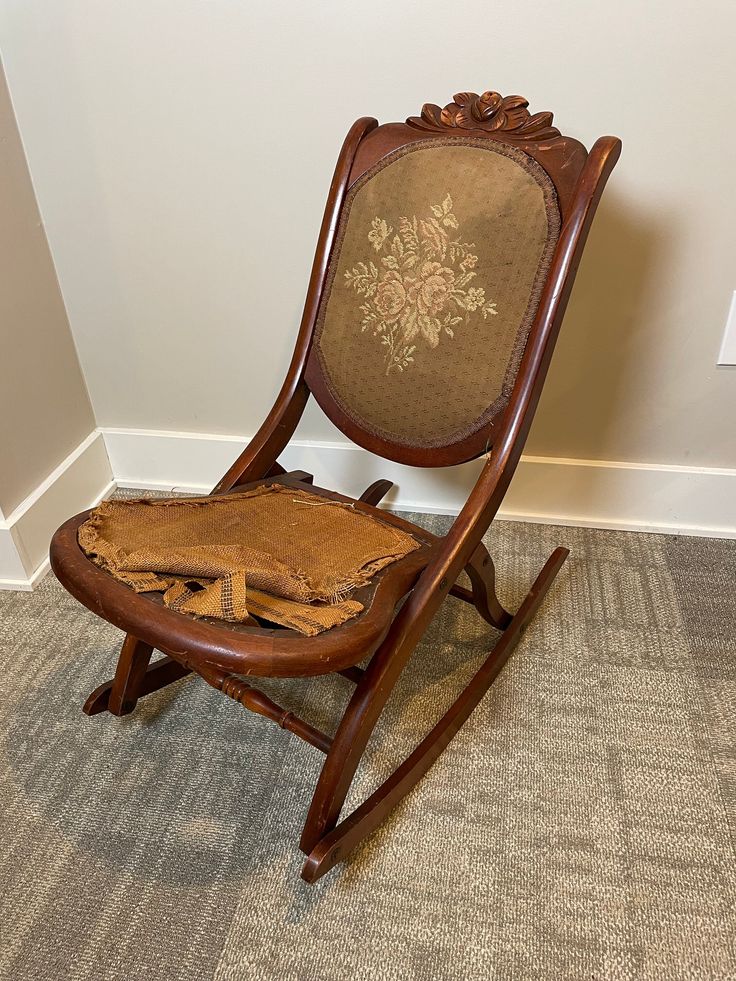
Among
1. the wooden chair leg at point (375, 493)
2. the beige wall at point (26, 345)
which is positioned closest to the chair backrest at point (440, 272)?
the wooden chair leg at point (375, 493)

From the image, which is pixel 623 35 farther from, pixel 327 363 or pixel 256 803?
pixel 256 803

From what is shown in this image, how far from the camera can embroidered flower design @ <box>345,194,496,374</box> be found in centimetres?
102

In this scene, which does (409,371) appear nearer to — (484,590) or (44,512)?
(484,590)

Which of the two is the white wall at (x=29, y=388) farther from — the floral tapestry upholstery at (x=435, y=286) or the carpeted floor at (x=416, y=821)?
the floral tapestry upholstery at (x=435, y=286)

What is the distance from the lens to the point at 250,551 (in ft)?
2.95

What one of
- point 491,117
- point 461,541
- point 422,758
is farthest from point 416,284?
point 422,758

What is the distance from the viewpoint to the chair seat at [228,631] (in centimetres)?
75

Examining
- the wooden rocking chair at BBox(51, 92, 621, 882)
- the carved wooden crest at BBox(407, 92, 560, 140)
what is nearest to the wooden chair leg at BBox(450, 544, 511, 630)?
the wooden rocking chair at BBox(51, 92, 621, 882)

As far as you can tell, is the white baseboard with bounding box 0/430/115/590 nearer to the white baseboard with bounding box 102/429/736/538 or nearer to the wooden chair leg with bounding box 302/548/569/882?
the white baseboard with bounding box 102/429/736/538

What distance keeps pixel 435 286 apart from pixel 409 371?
129mm

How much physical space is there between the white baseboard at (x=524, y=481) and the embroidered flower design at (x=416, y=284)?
0.53m

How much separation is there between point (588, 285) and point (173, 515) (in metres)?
0.87

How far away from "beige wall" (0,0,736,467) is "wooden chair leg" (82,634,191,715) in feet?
2.07

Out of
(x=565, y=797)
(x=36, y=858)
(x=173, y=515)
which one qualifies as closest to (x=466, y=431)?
(x=173, y=515)
